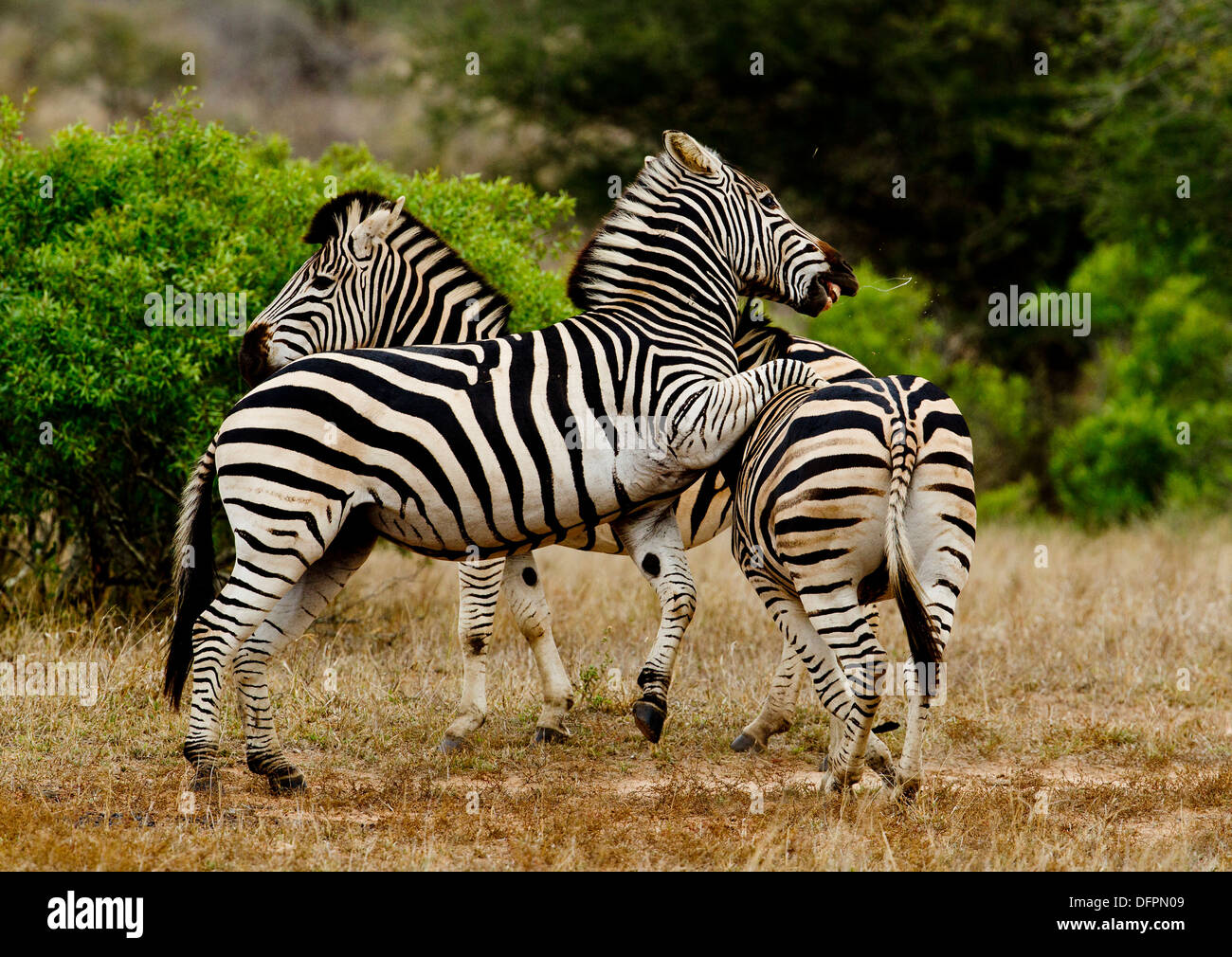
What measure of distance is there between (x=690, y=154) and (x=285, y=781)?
367 centimetres

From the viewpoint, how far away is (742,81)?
2159cm

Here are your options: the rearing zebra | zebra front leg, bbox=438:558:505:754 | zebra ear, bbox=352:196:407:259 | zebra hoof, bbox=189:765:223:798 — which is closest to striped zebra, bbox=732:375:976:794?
the rearing zebra

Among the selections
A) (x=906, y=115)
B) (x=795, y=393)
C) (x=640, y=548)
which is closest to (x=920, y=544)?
(x=795, y=393)

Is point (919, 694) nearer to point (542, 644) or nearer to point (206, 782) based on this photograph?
point (542, 644)

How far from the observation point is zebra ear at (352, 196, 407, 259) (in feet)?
22.0

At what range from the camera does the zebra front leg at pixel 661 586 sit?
6129 millimetres

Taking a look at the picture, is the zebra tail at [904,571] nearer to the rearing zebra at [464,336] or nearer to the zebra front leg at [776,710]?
the rearing zebra at [464,336]

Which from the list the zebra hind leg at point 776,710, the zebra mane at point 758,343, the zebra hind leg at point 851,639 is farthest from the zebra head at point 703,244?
the zebra hind leg at point 776,710

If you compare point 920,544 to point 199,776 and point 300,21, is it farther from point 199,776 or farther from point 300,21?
point 300,21

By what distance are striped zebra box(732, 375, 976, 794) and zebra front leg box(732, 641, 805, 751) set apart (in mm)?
1103

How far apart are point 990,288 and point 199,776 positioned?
18.7m

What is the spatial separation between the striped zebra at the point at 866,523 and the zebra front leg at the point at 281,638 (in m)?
1.95

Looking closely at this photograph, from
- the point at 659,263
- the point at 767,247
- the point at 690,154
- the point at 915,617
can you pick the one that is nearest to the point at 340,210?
the point at 659,263

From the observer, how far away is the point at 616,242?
642 centimetres
